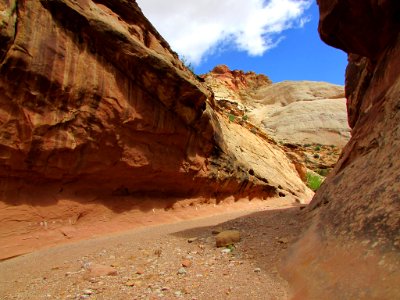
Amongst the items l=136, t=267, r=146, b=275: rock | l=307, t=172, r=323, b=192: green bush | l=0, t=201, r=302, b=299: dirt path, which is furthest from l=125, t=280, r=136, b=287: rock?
l=307, t=172, r=323, b=192: green bush

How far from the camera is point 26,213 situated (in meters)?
6.38

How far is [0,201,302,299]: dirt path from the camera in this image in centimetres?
357

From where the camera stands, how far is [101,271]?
4.14 meters

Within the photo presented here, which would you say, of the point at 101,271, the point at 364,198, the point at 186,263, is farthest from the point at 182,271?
the point at 364,198

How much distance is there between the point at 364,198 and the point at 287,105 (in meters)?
49.5

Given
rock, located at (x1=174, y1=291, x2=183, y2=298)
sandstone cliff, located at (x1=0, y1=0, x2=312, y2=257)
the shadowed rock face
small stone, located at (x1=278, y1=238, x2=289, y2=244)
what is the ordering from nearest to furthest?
1. the shadowed rock face
2. rock, located at (x1=174, y1=291, x2=183, y2=298)
3. small stone, located at (x1=278, y1=238, x2=289, y2=244)
4. sandstone cliff, located at (x1=0, y1=0, x2=312, y2=257)

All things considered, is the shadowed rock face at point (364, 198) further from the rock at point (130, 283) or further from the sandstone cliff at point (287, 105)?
the sandstone cliff at point (287, 105)

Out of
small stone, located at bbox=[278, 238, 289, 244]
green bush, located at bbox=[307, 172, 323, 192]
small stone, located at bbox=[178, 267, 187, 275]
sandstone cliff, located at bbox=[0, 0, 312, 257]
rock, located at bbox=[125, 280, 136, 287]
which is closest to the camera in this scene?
rock, located at bbox=[125, 280, 136, 287]

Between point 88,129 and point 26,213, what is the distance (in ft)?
6.86

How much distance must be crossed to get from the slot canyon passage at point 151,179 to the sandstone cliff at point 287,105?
18941 mm

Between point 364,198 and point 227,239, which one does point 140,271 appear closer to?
point 227,239

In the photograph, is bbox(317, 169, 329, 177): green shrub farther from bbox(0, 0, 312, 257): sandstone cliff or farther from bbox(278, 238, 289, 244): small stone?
bbox(278, 238, 289, 244): small stone

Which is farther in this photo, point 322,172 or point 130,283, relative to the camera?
point 322,172

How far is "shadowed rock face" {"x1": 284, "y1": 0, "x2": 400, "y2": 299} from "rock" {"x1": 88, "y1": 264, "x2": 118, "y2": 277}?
2.07 metres
